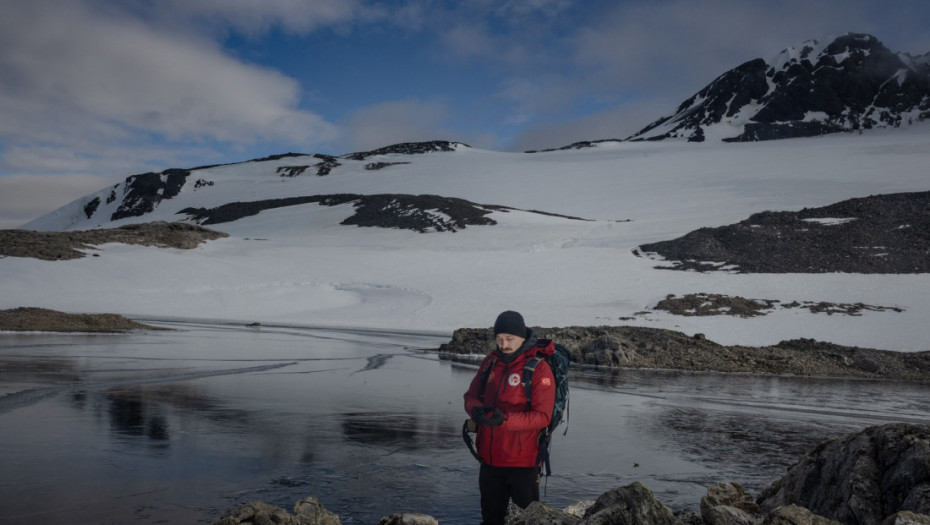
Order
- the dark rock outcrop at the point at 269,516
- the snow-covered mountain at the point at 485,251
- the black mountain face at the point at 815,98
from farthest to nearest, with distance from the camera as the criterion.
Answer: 1. the black mountain face at the point at 815,98
2. the snow-covered mountain at the point at 485,251
3. the dark rock outcrop at the point at 269,516

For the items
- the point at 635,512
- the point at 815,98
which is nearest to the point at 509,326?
the point at 635,512

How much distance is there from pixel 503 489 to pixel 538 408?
28.5 inches

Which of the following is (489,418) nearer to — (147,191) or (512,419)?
(512,419)

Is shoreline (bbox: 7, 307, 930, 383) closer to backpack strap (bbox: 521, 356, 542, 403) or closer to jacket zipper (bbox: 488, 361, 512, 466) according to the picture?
jacket zipper (bbox: 488, 361, 512, 466)

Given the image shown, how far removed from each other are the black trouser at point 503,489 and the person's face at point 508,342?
85 centimetres

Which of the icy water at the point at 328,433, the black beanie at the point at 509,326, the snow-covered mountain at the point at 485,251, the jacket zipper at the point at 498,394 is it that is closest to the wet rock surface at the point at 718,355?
the snow-covered mountain at the point at 485,251

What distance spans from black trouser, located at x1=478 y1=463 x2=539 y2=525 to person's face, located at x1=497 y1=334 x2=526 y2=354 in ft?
2.78

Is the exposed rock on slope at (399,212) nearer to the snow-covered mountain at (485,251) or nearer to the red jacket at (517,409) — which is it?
the snow-covered mountain at (485,251)

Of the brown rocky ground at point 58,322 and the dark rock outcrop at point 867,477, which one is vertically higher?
the brown rocky ground at point 58,322

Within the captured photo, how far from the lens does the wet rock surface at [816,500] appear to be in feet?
12.6

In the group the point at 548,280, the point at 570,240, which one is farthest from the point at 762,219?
the point at 548,280

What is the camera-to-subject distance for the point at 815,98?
170 m

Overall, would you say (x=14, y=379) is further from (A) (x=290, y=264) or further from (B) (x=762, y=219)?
(B) (x=762, y=219)

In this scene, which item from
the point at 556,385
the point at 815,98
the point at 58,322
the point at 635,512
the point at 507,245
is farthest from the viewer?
the point at 815,98
